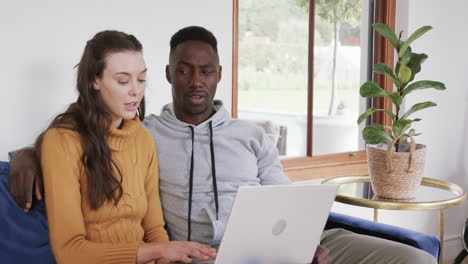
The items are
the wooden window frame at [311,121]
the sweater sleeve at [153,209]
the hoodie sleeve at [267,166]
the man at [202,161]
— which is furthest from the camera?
the wooden window frame at [311,121]

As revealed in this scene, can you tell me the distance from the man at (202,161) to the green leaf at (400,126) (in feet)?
2.17

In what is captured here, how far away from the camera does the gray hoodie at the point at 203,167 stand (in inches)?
75.2

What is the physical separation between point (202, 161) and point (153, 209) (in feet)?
0.80

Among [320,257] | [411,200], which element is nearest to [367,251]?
[320,257]

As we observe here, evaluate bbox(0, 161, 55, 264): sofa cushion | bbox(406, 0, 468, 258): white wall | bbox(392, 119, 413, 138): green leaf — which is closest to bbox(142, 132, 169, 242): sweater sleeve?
bbox(0, 161, 55, 264): sofa cushion

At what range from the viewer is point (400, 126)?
8.19ft

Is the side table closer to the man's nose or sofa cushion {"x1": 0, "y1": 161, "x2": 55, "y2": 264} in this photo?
the man's nose

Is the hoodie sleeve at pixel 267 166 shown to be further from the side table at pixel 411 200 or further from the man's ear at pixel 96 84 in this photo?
the man's ear at pixel 96 84

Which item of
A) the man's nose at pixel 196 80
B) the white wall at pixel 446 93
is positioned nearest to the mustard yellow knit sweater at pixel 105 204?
the man's nose at pixel 196 80

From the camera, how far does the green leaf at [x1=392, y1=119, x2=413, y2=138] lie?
2482 millimetres

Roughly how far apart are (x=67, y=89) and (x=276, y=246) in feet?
A: 3.41

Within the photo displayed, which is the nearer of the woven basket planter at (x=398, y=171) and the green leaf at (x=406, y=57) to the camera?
the woven basket planter at (x=398, y=171)

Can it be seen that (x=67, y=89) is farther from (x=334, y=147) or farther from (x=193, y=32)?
(x=334, y=147)

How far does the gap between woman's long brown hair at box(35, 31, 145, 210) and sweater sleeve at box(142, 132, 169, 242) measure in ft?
0.50
